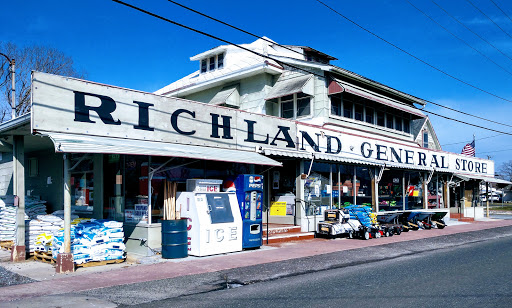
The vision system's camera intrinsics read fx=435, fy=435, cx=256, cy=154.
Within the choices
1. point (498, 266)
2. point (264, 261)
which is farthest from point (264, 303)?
point (498, 266)

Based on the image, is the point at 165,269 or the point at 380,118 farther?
the point at 380,118

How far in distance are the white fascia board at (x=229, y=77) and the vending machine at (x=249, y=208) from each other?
979 cm

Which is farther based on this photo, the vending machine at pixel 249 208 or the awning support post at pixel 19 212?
the vending machine at pixel 249 208

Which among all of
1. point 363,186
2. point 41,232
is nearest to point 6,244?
point 41,232

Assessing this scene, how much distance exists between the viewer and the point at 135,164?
1234 cm

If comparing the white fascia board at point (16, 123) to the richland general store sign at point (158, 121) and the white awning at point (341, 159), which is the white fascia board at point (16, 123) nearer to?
the richland general store sign at point (158, 121)

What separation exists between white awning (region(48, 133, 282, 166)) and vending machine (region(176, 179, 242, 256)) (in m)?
0.91

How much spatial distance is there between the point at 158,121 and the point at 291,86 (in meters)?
9.85

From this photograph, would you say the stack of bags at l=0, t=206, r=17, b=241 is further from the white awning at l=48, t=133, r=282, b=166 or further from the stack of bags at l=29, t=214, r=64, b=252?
the white awning at l=48, t=133, r=282, b=166

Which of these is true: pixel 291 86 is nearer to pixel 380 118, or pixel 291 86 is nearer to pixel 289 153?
pixel 289 153

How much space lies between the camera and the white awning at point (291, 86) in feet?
67.3

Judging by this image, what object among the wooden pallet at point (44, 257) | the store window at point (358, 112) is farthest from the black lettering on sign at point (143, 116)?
the store window at point (358, 112)

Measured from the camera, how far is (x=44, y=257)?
11008mm

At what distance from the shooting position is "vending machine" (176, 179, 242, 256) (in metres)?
11.7
